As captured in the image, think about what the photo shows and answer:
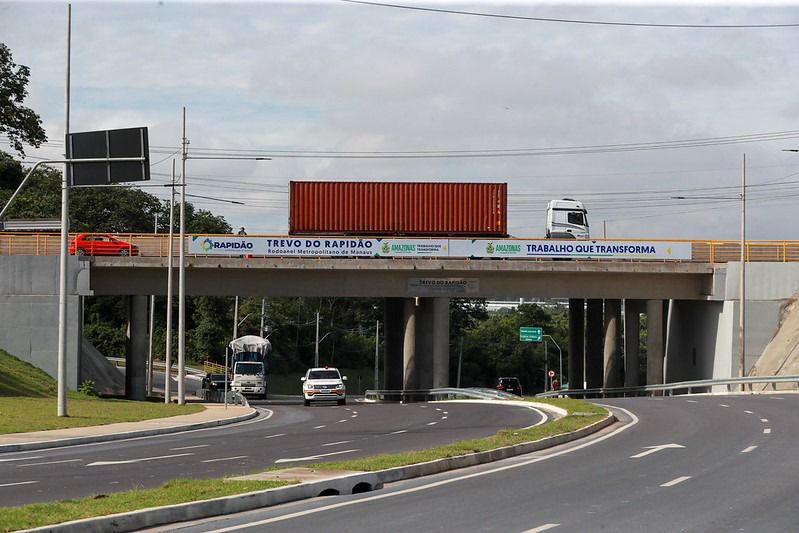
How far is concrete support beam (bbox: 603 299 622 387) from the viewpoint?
70.8 m

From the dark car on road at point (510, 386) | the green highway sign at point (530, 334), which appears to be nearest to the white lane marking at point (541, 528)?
the dark car on road at point (510, 386)

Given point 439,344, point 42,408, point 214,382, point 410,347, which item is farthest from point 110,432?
point 214,382

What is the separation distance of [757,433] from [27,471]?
1497cm

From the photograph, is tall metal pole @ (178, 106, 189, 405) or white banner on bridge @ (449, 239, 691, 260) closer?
tall metal pole @ (178, 106, 189, 405)

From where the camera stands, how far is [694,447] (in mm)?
21609

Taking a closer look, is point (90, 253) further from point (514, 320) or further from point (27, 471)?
point (514, 320)

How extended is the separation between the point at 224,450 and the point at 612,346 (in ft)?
172

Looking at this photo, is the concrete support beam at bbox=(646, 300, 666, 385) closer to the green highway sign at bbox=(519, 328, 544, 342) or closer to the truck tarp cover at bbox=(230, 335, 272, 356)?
the truck tarp cover at bbox=(230, 335, 272, 356)

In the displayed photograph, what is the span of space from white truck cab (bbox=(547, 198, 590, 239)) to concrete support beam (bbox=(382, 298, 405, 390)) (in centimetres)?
1114

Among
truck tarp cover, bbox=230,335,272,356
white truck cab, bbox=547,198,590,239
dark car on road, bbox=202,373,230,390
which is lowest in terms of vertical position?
dark car on road, bbox=202,373,230,390

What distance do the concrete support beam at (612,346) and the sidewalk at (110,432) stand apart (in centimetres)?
3667

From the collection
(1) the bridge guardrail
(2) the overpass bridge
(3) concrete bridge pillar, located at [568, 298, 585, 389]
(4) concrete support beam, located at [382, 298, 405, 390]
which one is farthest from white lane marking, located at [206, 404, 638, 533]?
(3) concrete bridge pillar, located at [568, 298, 585, 389]

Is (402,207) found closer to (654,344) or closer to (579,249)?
(579,249)

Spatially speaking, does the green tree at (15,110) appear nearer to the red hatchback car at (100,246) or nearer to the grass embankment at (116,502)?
the red hatchback car at (100,246)
